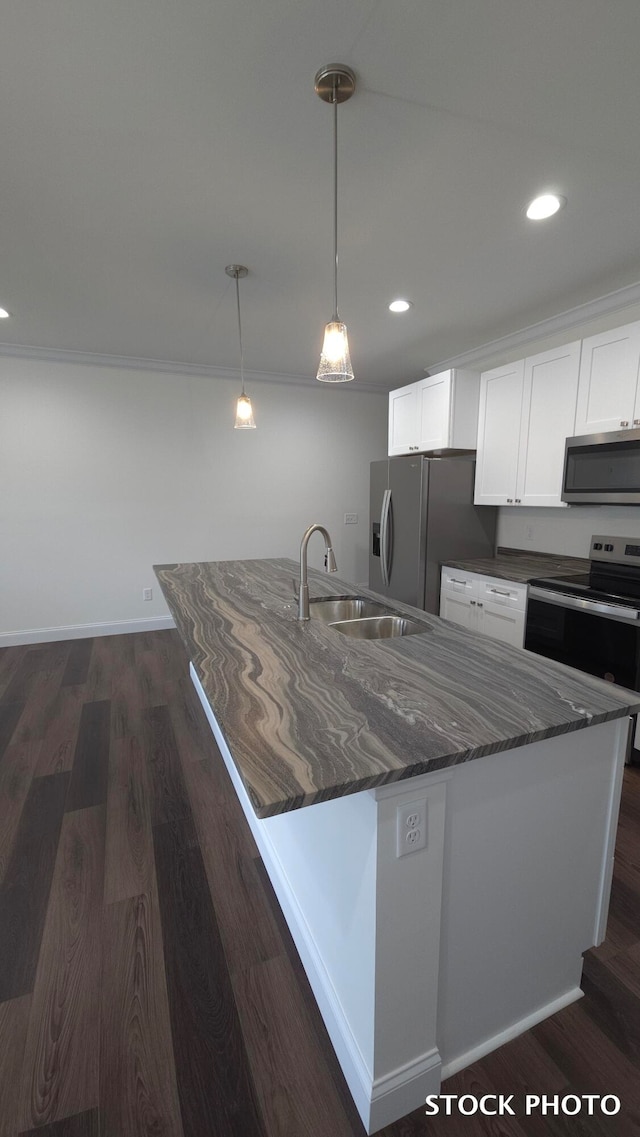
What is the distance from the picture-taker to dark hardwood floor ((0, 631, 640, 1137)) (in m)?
1.03

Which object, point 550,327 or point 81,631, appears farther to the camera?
point 81,631

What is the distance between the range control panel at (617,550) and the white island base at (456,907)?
151 cm

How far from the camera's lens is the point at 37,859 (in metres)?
1.75

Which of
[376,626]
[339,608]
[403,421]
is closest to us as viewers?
[376,626]

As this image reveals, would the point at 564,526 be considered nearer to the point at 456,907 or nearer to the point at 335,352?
the point at 335,352

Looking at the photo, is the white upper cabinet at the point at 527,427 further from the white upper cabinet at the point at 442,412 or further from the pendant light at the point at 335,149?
the pendant light at the point at 335,149

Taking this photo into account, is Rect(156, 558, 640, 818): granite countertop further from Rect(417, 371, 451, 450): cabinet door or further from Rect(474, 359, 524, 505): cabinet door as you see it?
Rect(417, 371, 451, 450): cabinet door

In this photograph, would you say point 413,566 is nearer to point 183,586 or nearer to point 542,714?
point 183,586

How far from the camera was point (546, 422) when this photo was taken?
293cm

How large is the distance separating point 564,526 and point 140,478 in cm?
364

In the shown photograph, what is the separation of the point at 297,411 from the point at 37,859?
4180 mm

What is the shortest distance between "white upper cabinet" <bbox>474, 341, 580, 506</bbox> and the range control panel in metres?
0.50

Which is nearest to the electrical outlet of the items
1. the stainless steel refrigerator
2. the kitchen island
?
the kitchen island

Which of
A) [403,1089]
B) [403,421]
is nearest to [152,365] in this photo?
[403,421]
